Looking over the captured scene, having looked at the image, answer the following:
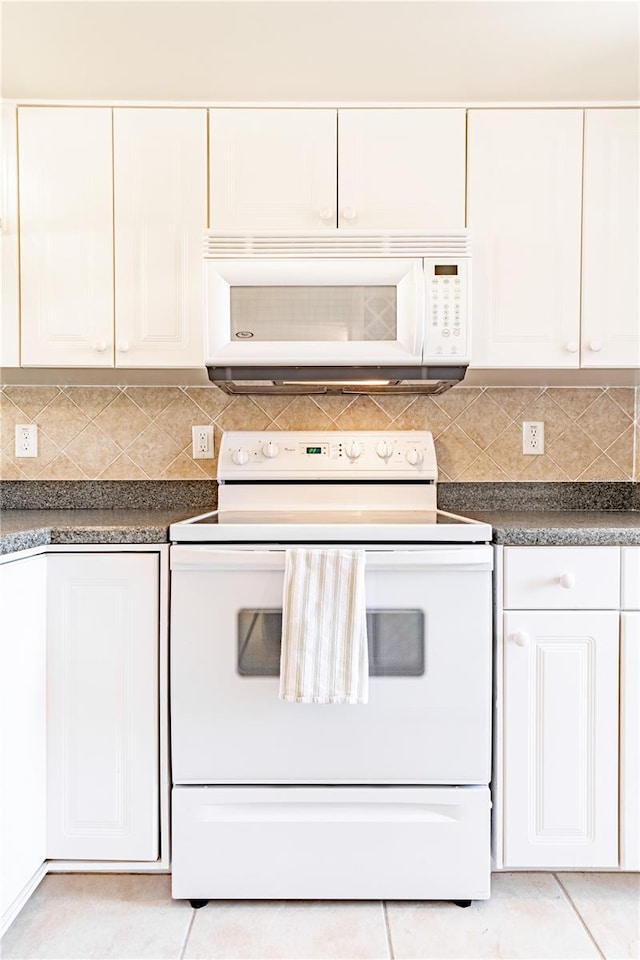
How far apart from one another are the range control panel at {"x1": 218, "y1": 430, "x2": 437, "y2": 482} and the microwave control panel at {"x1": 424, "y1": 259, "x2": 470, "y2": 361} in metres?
0.37

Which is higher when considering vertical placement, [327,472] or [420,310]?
[420,310]

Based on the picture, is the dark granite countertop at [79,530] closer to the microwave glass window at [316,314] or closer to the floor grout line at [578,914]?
the microwave glass window at [316,314]

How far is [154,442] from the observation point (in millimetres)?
2191

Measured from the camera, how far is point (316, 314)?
1795mm

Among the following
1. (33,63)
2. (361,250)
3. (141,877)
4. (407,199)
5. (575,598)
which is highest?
(33,63)

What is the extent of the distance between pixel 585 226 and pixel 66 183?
60.5 inches

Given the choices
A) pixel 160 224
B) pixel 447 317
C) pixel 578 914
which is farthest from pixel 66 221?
pixel 578 914

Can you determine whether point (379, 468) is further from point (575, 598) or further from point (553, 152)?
point (553, 152)

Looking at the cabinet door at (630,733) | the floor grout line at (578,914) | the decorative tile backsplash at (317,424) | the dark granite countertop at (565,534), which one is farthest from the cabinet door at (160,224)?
the floor grout line at (578,914)

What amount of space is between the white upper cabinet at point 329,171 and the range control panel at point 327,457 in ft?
2.11

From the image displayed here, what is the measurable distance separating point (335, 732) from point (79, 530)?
802 mm

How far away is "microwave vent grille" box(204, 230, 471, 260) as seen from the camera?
5.79 ft

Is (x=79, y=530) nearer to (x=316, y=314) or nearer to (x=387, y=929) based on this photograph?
(x=316, y=314)

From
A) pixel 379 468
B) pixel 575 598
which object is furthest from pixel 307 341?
pixel 575 598
